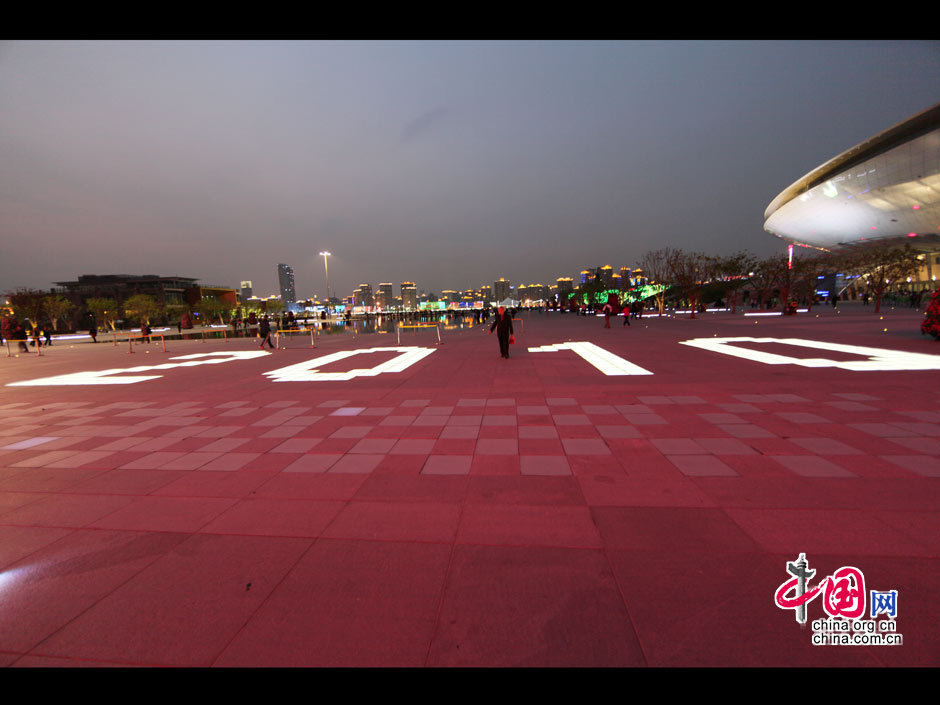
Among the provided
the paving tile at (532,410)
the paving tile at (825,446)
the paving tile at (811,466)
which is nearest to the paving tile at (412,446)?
the paving tile at (532,410)

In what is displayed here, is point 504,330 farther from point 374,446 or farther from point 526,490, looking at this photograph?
point 526,490

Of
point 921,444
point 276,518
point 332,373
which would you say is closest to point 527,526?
point 276,518

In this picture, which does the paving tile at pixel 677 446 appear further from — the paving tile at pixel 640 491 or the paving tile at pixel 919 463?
the paving tile at pixel 919 463

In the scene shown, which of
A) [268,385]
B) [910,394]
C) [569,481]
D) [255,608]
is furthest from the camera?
[268,385]

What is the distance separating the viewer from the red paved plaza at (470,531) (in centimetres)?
217

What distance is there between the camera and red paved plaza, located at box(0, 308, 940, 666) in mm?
2172

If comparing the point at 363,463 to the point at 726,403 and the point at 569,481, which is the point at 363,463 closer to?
the point at 569,481

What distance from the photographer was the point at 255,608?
2.47 metres

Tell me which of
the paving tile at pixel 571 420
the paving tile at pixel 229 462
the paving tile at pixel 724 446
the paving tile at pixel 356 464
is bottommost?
the paving tile at pixel 724 446

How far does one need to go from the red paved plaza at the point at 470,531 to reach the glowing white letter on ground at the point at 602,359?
3.40m
